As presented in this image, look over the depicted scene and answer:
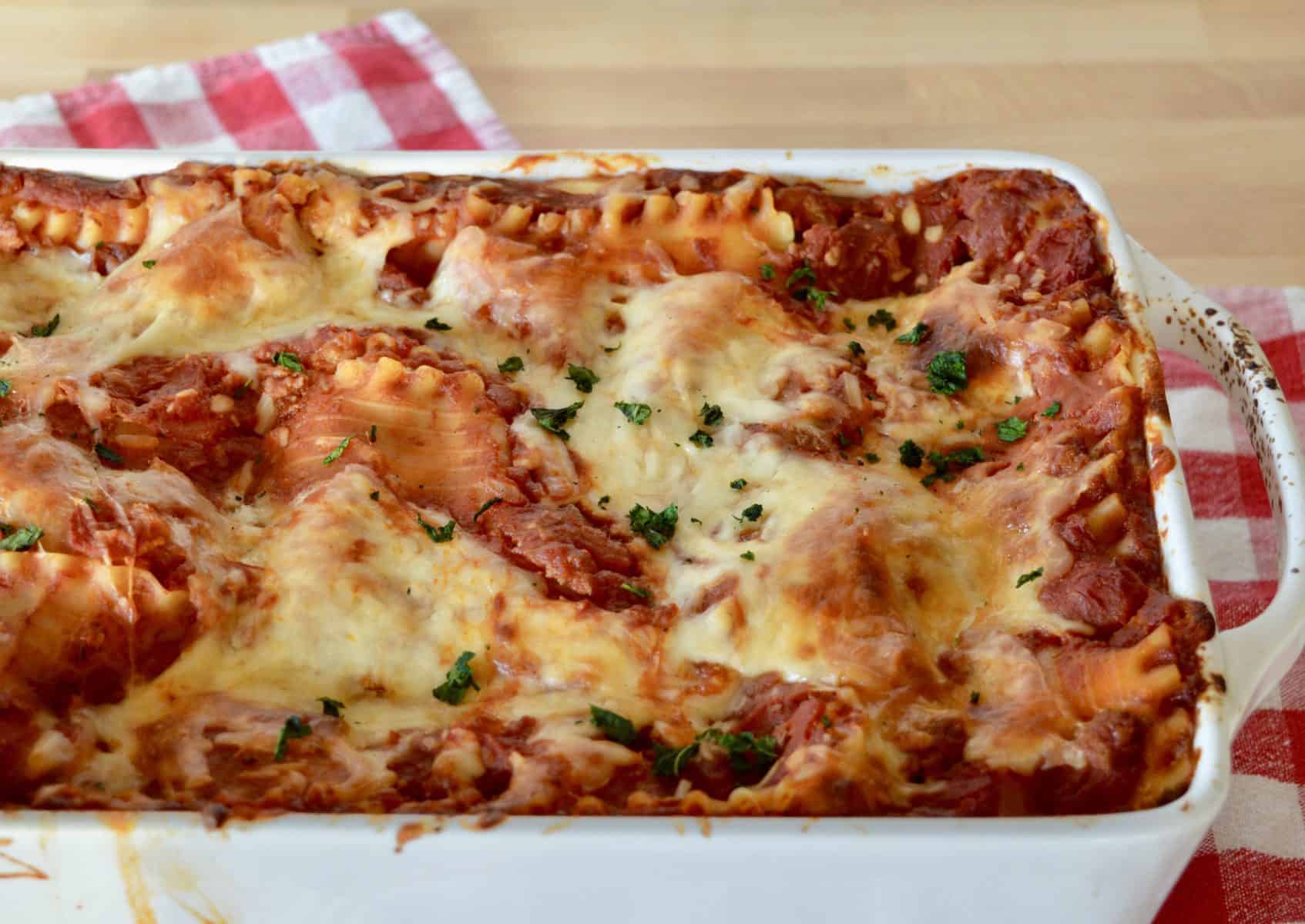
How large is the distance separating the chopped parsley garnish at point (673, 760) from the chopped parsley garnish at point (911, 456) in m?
0.68

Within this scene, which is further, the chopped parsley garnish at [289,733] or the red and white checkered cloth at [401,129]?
the red and white checkered cloth at [401,129]

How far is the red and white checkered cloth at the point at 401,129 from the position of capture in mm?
3248

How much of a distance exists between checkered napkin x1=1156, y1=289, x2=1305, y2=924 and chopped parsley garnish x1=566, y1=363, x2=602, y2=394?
104cm

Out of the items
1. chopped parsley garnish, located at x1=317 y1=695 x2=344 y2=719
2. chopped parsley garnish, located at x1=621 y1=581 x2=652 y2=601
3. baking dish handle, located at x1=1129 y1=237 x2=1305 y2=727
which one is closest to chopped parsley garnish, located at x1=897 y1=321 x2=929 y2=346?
baking dish handle, located at x1=1129 y1=237 x2=1305 y2=727

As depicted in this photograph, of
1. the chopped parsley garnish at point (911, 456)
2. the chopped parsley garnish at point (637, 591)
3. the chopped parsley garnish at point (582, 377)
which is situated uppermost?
the chopped parsley garnish at point (582, 377)

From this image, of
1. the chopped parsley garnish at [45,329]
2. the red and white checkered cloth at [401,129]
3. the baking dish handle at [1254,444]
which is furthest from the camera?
the red and white checkered cloth at [401,129]

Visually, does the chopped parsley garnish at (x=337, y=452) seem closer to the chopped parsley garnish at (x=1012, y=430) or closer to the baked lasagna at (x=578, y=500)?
the baked lasagna at (x=578, y=500)

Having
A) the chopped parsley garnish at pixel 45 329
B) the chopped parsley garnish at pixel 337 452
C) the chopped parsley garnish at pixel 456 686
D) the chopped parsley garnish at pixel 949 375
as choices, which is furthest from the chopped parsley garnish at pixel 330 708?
the chopped parsley garnish at pixel 949 375

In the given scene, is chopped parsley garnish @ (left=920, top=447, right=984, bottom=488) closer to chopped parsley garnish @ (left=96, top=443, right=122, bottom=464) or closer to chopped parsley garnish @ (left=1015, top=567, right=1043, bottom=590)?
chopped parsley garnish @ (left=1015, top=567, right=1043, bottom=590)

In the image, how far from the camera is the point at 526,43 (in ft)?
14.7

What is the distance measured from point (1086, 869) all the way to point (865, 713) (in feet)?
1.19

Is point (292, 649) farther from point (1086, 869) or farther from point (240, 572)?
point (1086, 869)

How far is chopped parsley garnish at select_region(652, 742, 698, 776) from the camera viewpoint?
85.1 inches

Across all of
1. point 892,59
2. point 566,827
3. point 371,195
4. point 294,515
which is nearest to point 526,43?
point 892,59
